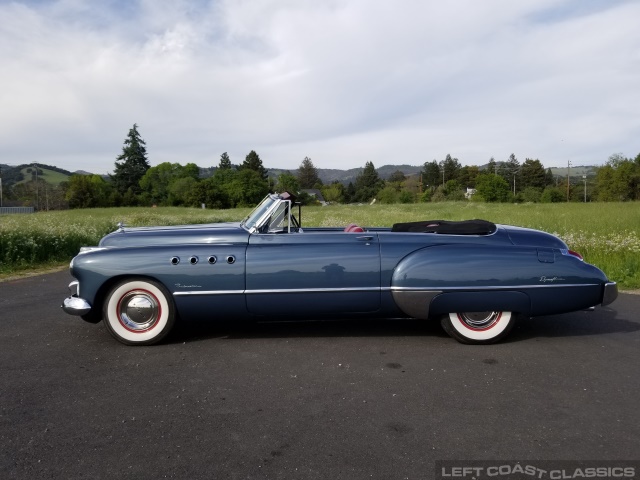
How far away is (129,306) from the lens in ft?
13.3

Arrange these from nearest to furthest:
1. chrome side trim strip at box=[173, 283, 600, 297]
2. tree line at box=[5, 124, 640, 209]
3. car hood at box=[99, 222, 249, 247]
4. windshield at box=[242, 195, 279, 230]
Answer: chrome side trim strip at box=[173, 283, 600, 297] → car hood at box=[99, 222, 249, 247] → windshield at box=[242, 195, 279, 230] → tree line at box=[5, 124, 640, 209]

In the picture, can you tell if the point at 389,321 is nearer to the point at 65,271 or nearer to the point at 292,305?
the point at 292,305

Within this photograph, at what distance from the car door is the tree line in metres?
58.5

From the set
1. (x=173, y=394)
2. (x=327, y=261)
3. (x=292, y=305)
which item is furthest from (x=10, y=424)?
(x=327, y=261)

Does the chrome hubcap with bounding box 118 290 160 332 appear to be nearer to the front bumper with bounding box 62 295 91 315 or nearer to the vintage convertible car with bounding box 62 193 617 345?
the vintage convertible car with bounding box 62 193 617 345

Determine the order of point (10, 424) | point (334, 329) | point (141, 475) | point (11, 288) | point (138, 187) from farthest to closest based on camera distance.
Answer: point (138, 187) → point (11, 288) → point (334, 329) → point (10, 424) → point (141, 475)

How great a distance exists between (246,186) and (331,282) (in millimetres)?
79781

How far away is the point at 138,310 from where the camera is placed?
4.07m

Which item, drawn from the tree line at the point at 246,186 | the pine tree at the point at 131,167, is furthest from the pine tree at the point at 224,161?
the pine tree at the point at 131,167

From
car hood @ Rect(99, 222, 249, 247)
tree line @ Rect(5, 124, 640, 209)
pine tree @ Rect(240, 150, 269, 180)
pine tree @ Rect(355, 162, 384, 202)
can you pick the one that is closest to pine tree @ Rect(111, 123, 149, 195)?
tree line @ Rect(5, 124, 640, 209)

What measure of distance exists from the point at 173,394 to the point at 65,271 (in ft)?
24.1

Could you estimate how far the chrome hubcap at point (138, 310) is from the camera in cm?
405

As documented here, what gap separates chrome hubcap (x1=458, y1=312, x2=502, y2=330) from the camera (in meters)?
4.11

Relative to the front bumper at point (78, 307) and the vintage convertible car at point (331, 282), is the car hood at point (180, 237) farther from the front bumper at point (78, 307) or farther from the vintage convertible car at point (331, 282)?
the front bumper at point (78, 307)
